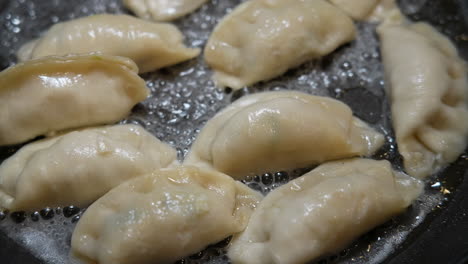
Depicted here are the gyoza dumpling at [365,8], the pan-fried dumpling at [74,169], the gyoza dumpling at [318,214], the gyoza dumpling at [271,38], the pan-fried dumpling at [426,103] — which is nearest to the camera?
the gyoza dumpling at [318,214]

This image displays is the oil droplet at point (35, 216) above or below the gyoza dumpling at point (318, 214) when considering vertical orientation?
below

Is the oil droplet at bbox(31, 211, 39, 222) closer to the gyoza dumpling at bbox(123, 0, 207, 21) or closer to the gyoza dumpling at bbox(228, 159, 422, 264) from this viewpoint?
the gyoza dumpling at bbox(228, 159, 422, 264)

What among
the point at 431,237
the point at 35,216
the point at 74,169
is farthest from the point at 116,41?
the point at 431,237

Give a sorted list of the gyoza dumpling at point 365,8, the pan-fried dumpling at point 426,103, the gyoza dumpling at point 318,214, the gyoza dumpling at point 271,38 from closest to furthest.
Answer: the gyoza dumpling at point 318,214 < the pan-fried dumpling at point 426,103 < the gyoza dumpling at point 271,38 < the gyoza dumpling at point 365,8

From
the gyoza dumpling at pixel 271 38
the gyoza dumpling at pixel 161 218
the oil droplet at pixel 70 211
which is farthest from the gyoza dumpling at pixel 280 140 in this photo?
the oil droplet at pixel 70 211

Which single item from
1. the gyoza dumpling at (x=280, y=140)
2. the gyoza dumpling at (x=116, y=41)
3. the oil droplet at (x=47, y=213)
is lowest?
the oil droplet at (x=47, y=213)

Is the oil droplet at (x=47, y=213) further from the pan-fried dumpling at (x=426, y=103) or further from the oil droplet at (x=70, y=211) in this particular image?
the pan-fried dumpling at (x=426, y=103)

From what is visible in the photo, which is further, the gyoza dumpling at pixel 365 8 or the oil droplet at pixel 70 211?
the gyoza dumpling at pixel 365 8
